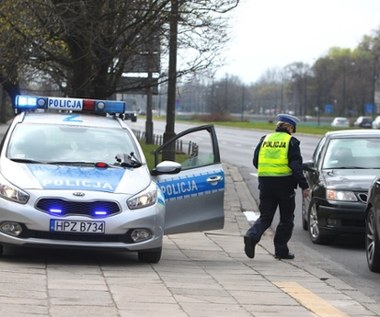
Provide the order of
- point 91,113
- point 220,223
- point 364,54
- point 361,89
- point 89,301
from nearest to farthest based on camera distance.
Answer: point 89,301
point 220,223
point 91,113
point 361,89
point 364,54

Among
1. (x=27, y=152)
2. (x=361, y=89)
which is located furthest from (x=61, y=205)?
(x=361, y=89)

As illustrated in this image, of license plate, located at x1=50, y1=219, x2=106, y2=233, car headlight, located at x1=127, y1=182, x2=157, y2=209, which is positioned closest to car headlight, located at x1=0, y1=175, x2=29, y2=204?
license plate, located at x1=50, y1=219, x2=106, y2=233

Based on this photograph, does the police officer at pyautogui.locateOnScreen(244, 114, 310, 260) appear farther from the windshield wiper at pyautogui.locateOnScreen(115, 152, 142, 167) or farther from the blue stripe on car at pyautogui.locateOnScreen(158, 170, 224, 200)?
the windshield wiper at pyautogui.locateOnScreen(115, 152, 142, 167)

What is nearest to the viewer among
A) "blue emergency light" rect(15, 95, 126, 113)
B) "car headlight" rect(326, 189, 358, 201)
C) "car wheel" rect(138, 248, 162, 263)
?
"car wheel" rect(138, 248, 162, 263)

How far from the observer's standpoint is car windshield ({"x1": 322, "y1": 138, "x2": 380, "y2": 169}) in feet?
39.0

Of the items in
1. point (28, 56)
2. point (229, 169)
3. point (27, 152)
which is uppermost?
point (28, 56)

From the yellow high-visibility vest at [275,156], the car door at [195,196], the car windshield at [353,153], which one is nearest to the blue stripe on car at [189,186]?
the car door at [195,196]

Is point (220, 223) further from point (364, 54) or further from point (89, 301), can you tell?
A: point (364, 54)

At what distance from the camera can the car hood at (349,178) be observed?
10812mm

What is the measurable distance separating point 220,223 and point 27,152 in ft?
7.70

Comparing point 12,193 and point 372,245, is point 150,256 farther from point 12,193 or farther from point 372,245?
point 372,245

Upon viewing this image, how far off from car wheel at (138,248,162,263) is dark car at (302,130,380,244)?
3.03 meters

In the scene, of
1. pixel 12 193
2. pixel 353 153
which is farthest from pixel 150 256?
pixel 353 153

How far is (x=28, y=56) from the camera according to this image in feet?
53.8
